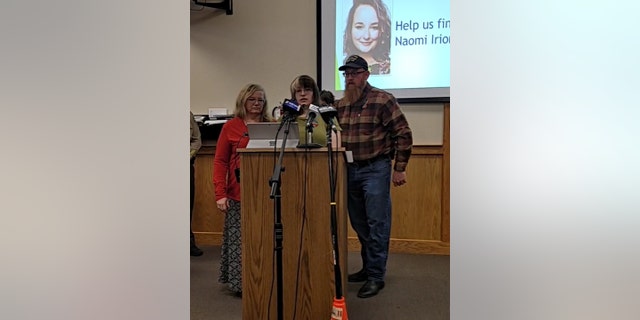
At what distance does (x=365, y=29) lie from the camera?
12.5 ft

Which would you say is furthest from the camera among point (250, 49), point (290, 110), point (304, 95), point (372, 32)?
point (250, 49)

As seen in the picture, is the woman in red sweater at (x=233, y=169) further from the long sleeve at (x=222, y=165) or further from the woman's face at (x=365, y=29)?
the woman's face at (x=365, y=29)

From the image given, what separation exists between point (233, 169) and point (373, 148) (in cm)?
79

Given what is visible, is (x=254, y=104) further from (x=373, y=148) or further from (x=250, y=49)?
(x=250, y=49)

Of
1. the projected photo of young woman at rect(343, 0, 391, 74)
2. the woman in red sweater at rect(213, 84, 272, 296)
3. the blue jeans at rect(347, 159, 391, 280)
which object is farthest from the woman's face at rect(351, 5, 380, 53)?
the woman in red sweater at rect(213, 84, 272, 296)

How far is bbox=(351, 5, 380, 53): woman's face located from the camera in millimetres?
3795

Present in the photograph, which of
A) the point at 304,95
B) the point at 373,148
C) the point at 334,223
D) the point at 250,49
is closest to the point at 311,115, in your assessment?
the point at 334,223

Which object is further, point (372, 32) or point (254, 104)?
point (372, 32)

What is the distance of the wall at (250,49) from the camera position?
13.0 ft

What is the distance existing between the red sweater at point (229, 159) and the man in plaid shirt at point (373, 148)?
629mm

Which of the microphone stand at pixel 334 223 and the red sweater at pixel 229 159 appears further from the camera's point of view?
the red sweater at pixel 229 159

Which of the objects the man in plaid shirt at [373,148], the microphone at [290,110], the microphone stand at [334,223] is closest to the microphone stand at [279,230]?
the microphone at [290,110]
